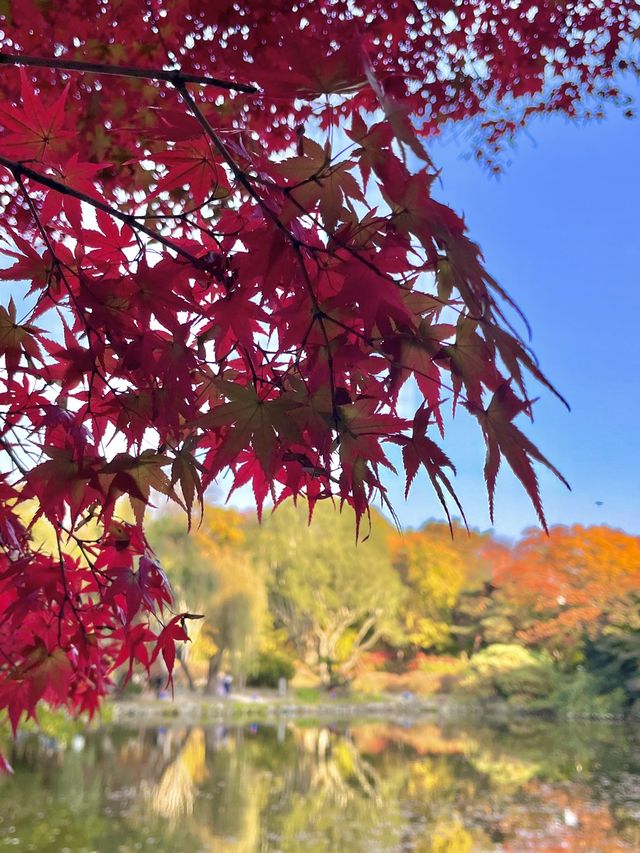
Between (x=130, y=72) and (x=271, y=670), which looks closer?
(x=130, y=72)

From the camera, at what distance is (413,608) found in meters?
11.6

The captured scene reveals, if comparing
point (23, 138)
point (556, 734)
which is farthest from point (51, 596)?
point (556, 734)

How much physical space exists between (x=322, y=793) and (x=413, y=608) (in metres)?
6.10

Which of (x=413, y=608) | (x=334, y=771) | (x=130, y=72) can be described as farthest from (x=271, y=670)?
(x=130, y=72)

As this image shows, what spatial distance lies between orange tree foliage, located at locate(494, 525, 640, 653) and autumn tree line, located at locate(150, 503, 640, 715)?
16 millimetres

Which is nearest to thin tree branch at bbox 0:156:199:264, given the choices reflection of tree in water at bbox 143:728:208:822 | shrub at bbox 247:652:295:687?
reflection of tree in water at bbox 143:728:208:822

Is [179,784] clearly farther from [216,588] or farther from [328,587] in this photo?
[328,587]

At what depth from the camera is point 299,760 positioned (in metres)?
6.75

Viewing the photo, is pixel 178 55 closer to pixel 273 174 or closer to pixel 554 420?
pixel 273 174

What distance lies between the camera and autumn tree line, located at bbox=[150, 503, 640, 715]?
946 centimetres

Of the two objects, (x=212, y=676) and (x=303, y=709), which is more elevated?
(x=212, y=676)

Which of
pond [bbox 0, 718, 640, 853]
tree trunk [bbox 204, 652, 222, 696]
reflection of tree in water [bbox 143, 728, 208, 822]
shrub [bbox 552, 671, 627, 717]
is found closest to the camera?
pond [bbox 0, 718, 640, 853]

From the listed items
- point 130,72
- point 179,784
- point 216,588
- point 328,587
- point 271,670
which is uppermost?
point 328,587

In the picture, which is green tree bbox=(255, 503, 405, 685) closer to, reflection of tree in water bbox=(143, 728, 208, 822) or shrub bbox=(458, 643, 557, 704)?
shrub bbox=(458, 643, 557, 704)
